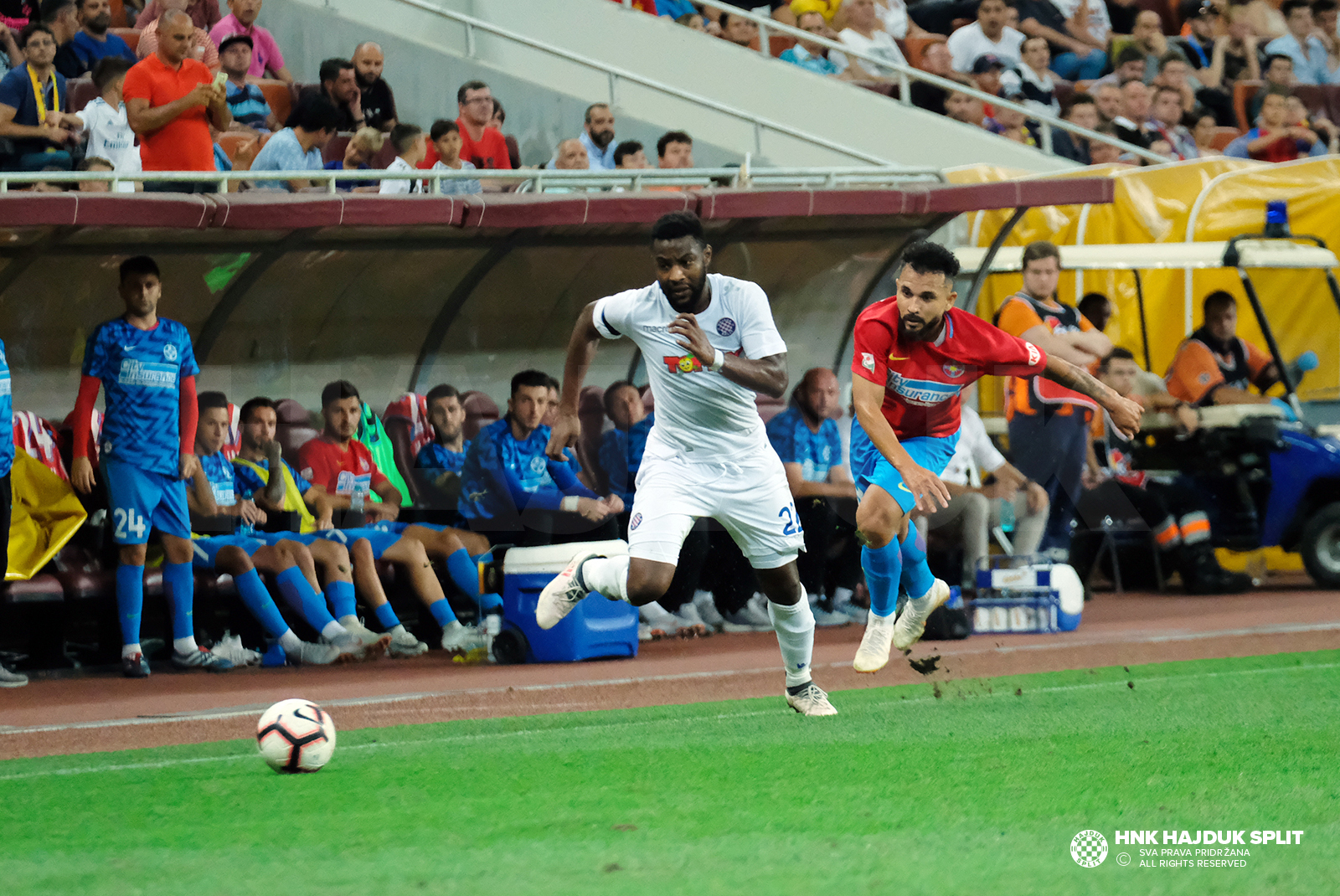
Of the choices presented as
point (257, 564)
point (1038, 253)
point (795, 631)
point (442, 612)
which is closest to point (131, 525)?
point (257, 564)

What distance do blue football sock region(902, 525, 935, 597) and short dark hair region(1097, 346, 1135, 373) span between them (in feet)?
14.6

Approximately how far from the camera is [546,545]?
10.3 meters

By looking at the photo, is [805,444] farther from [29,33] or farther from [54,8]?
[54,8]

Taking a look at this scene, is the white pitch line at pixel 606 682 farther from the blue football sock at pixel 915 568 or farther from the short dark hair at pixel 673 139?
the short dark hair at pixel 673 139

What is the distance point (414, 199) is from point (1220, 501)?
6.86 metres

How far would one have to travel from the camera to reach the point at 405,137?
38.1 ft

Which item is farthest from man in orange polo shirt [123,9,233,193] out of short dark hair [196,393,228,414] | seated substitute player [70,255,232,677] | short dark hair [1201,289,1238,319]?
short dark hair [1201,289,1238,319]

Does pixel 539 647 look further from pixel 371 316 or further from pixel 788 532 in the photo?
pixel 788 532

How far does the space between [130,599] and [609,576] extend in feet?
12.0

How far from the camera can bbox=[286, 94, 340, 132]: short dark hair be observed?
37.8 ft

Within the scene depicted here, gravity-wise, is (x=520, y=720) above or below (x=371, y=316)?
below

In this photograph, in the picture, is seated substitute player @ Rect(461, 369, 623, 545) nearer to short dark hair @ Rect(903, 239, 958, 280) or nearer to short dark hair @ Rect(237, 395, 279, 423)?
short dark hair @ Rect(237, 395, 279, 423)

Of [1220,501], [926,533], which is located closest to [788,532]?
[926,533]

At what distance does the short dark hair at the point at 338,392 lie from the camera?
426 inches
